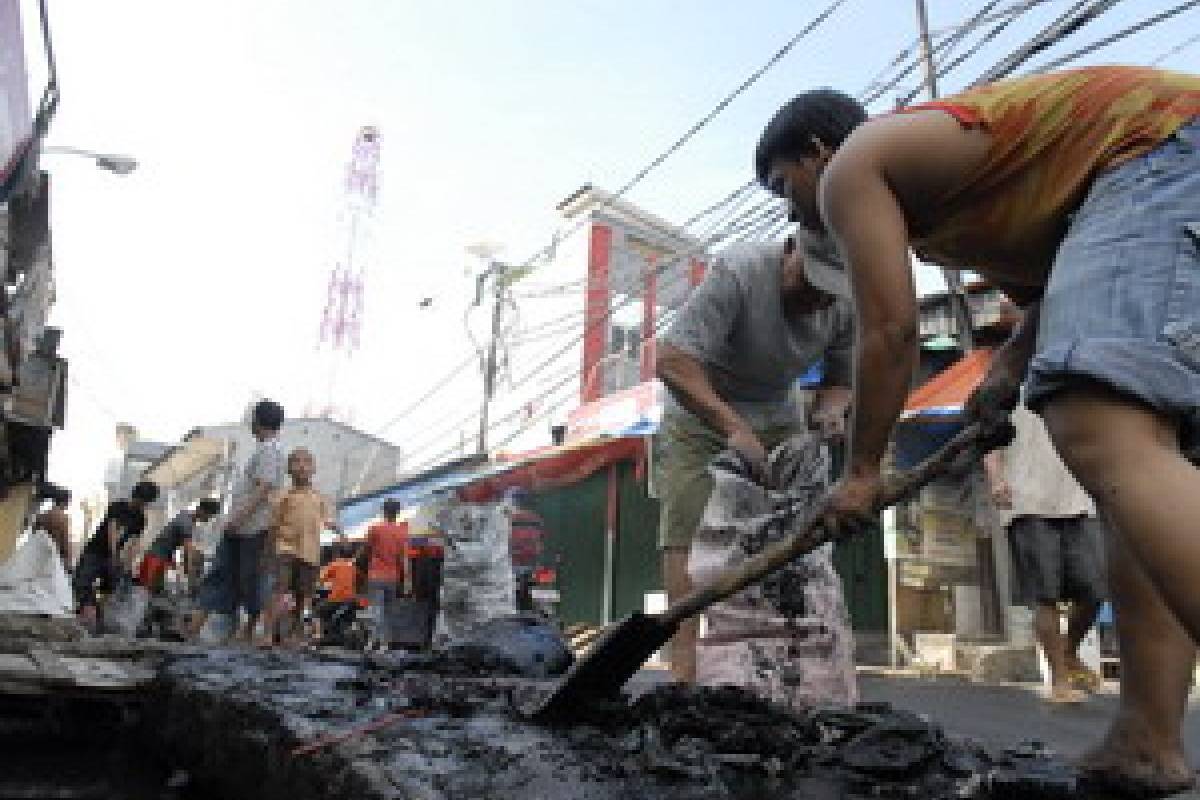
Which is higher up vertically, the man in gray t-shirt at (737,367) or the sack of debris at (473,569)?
the man in gray t-shirt at (737,367)

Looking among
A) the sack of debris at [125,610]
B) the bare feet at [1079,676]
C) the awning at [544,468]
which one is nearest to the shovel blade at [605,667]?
the bare feet at [1079,676]

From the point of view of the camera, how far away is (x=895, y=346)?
1523 millimetres

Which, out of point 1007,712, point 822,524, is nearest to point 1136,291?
point 822,524

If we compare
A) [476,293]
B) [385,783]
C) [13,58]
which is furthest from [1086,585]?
[476,293]

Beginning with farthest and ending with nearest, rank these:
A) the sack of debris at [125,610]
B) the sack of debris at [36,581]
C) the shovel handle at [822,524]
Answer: the sack of debris at [125,610], the sack of debris at [36,581], the shovel handle at [822,524]

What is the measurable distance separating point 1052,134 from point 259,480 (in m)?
5.68

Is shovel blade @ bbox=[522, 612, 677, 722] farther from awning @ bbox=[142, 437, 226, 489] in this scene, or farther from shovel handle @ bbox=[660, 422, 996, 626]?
awning @ bbox=[142, 437, 226, 489]

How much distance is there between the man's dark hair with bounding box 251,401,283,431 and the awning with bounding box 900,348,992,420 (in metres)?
4.63

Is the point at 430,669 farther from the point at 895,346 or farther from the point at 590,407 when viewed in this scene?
the point at 590,407

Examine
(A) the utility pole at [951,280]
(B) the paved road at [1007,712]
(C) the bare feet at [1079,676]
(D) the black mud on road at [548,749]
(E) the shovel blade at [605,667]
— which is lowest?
(B) the paved road at [1007,712]

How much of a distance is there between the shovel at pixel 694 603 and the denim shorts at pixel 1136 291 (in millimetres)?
391

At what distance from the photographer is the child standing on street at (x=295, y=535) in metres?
6.40

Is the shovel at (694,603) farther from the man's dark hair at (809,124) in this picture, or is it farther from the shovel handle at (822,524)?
the man's dark hair at (809,124)

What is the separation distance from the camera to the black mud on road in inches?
56.4
